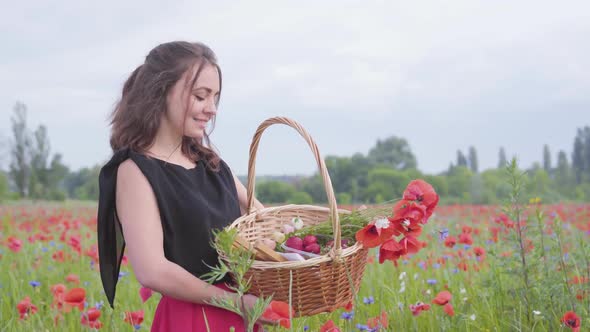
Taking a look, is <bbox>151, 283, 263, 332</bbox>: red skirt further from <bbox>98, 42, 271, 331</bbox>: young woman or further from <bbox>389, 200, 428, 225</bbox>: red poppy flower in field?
<bbox>389, 200, 428, 225</bbox>: red poppy flower in field

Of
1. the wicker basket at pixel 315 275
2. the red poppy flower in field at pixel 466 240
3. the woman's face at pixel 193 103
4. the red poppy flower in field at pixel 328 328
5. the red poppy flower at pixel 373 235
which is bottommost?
the red poppy flower in field at pixel 328 328

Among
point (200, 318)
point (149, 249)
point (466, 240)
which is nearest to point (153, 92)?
point (149, 249)

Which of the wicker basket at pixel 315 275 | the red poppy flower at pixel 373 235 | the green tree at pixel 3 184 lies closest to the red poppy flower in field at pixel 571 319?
the wicker basket at pixel 315 275

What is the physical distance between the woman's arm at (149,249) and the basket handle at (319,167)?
0.32 metres

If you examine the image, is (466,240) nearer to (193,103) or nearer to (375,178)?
(193,103)

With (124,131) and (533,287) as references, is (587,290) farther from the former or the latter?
(124,131)

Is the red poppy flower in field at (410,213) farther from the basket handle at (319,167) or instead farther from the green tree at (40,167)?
the green tree at (40,167)

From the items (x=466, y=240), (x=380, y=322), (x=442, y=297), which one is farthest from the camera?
(x=466, y=240)

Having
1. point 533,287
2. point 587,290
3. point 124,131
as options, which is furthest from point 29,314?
point 587,290

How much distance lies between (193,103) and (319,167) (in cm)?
→ 46

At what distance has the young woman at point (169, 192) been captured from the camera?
64.6 inches

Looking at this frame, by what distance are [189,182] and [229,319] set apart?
1.49ft

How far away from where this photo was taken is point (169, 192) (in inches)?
70.4

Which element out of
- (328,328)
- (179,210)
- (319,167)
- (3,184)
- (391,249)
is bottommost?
(328,328)
